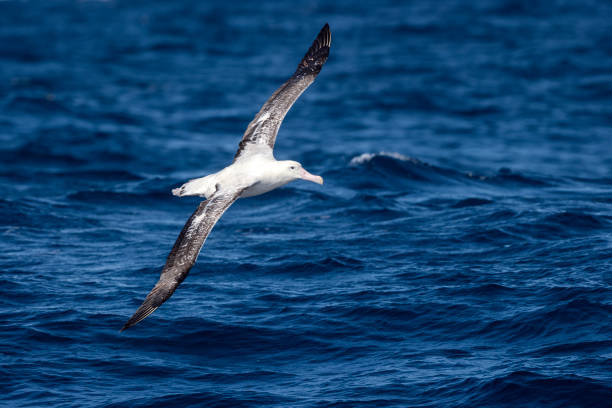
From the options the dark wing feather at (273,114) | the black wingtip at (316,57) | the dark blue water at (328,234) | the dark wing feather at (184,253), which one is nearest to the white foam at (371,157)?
the dark blue water at (328,234)

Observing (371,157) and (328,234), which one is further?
(371,157)

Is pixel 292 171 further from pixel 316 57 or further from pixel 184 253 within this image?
pixel 316 57

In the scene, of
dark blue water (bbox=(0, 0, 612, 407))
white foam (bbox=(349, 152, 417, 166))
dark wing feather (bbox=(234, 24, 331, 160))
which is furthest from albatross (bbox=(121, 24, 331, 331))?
white foam (bbox=(349, 152, 417, 166))

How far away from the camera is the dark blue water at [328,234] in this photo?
36.8ft

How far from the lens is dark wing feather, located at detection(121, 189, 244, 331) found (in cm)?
1019

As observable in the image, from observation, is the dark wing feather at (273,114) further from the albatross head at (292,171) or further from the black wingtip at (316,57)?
the albatross head at (292,171)

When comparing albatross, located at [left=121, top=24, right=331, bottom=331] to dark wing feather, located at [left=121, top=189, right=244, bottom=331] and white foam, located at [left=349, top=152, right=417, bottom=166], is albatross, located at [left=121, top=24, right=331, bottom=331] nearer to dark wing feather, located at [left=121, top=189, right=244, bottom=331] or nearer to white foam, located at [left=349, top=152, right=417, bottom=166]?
dark wing feather, located at [left=121, top=189, right=244, bottom=331]

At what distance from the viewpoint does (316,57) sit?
48.7 ft

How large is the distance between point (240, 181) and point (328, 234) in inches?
192

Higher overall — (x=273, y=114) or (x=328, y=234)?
(x=273, y=114)

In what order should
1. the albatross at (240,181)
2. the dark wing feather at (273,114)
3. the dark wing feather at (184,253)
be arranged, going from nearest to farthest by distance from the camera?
the dark wing feather at (184,253), the albatross at (240,181), the dark wing feather at (273,114)

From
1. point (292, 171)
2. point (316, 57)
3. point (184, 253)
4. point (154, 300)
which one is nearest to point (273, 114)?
point (292, 171)

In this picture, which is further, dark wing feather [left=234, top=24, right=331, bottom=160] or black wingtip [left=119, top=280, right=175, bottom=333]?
dark wing feather [left=234, top=24, right=331, bottom=160]

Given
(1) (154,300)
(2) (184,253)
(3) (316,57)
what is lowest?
(1) (154,300)
